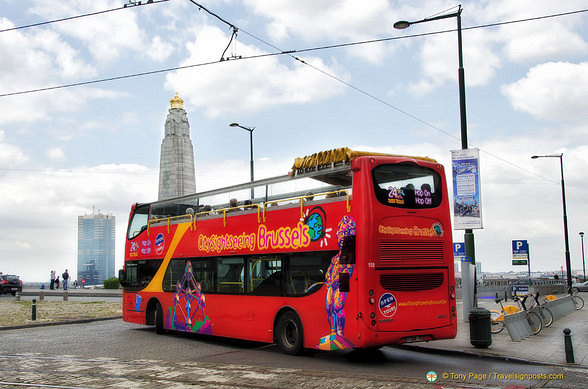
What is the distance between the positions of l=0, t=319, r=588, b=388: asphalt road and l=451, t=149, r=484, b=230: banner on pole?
3889mm

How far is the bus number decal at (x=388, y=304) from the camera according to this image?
1020 centimetres

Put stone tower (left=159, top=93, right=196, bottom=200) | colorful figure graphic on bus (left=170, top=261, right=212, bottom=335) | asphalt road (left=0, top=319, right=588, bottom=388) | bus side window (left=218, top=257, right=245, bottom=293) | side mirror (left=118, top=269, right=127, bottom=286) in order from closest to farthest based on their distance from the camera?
1. asphalt road (left=0, top=319, right=588, bottom=388)
2. bus side window (left=218, top=257, right=245, bottom=293)
3. colorful figure graphic on bus (left=170, top=261, right=212, bottom=335)
4. side mirror (left=118, top=269, right=127, bottom=286)
5. stone tower (left=159, top=93, right=196, bottom=200)

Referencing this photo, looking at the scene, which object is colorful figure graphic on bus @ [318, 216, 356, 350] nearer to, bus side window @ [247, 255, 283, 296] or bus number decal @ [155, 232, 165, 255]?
bus side window @ [247, 255, 283, 296]

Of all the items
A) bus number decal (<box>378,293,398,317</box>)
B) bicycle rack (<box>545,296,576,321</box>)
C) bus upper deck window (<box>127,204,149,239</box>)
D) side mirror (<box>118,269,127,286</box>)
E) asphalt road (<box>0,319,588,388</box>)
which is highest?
bus upper deck window (<box>127,204,149,239</box>)

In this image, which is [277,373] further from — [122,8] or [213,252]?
[122,8]

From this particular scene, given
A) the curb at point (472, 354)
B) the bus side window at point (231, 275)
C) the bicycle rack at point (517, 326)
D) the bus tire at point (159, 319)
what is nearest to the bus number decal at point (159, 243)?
the bus tire at point (159, 319)

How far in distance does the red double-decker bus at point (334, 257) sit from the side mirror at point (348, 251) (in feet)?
0.06

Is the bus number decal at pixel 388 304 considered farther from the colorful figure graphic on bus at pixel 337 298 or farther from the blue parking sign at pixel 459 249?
the blue parking sign at pixel 459 249

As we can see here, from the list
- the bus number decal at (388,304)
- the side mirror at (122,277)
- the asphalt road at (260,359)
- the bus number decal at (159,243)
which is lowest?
the asphalt road at (260,359)

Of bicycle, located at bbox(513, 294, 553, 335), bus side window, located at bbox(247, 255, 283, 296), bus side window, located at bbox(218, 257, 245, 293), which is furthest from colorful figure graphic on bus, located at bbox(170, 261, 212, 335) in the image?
bicycle, located at bbox(513, 294, 553, 335)

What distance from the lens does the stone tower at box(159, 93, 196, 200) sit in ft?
130

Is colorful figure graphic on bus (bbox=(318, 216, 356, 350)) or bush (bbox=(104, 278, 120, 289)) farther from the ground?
colorful figure graphic on bus (bbox=(318, 216, 356, 350))

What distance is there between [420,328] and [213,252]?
18.6ft

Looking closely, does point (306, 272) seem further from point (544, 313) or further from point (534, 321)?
point (544, 313)
